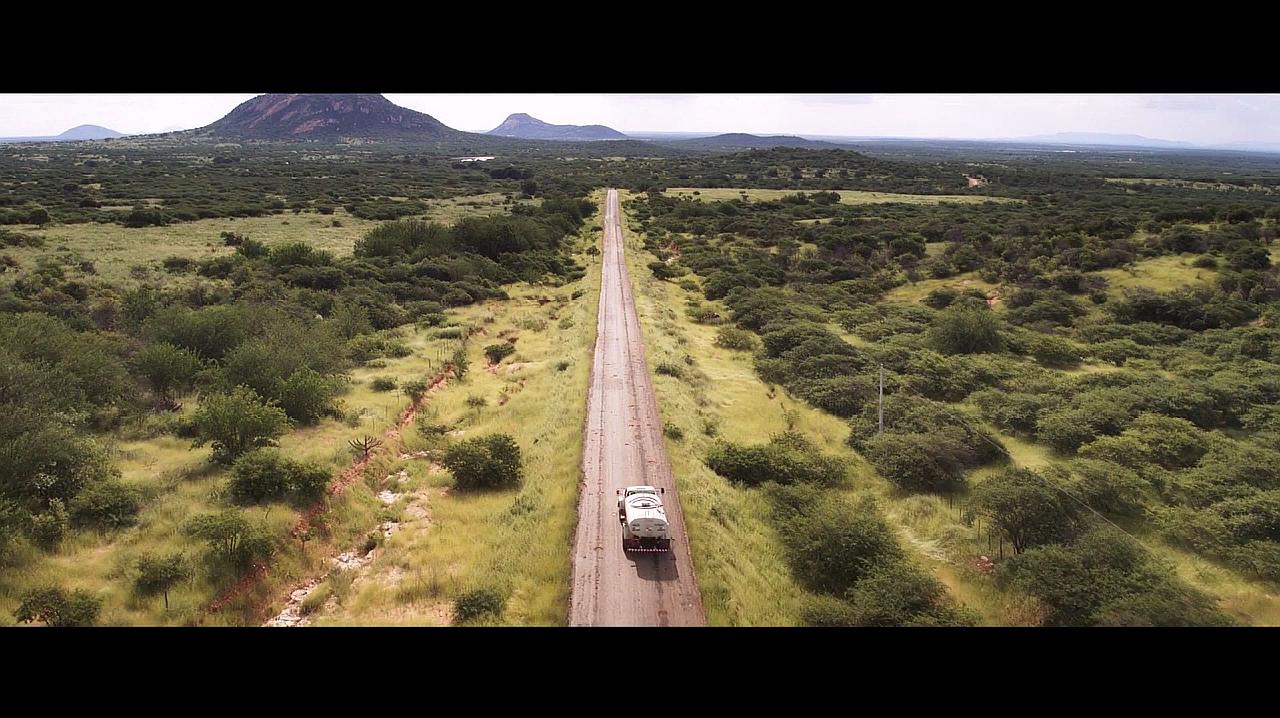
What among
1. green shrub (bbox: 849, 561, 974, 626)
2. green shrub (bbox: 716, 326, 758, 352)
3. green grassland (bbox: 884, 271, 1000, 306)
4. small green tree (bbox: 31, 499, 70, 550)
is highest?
green grassland (bbox: 884, 271, 1000, 306)

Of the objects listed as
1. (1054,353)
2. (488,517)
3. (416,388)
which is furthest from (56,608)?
(1054,353)

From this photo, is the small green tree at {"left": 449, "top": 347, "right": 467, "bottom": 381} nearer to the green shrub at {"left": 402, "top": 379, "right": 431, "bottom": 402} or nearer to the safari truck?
the green shrub at {"left": 402, "top": 379, "right": 431, "bottom": 402}

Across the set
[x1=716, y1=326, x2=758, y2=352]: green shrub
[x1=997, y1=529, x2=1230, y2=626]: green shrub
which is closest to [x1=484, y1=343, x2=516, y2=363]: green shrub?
[x1=716, y1=326, x2=758, y2=352]: green shrub

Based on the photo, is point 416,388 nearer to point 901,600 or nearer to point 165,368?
point 165,368

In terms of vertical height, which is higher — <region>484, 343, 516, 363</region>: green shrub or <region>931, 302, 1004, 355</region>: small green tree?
<region>931, 302, 1004, 355</region>: small green tree

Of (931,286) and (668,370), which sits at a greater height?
(931,286)

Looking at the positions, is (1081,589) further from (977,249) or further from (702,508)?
(977,249)

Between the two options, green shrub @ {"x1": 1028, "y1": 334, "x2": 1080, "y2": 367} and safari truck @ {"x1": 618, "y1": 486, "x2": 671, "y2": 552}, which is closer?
safari truck @ {"x1": 618, "y1": 486, "x2": 671, "y2": 552}
